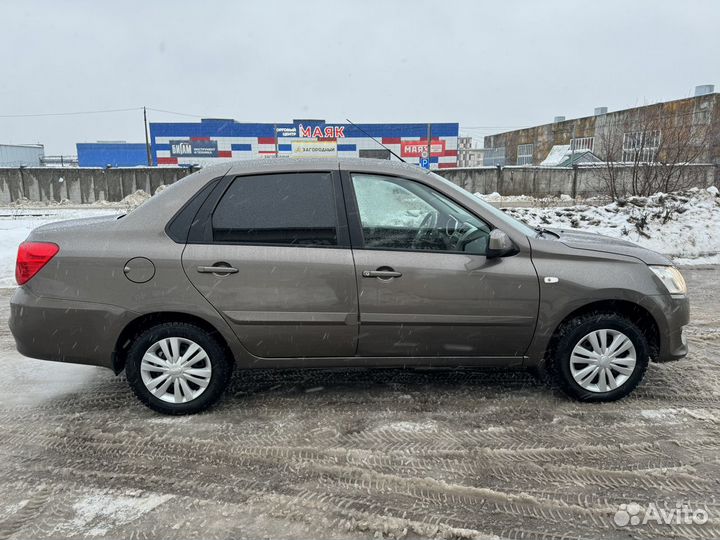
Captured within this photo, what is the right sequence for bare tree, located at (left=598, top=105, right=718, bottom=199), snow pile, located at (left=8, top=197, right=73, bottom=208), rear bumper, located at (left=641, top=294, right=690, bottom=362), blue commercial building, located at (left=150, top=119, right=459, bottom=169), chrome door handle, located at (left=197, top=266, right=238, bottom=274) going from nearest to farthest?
chrome door handle, located at (left=197, top=266, right=238, bottom=274), rear bumper, located at (left=641, top=294, right=690, bottom=362), bare tree, located at (left=598, top=105, right=718, bottom=199), snow pile, located at (left=8, top=197, right=73, bottom=208), blue commercial building, located at (left=150, top=119, right=459, bottom=169)

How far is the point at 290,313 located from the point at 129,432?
1287 millimetres

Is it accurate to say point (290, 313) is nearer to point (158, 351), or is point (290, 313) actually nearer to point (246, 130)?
point (158, 351)

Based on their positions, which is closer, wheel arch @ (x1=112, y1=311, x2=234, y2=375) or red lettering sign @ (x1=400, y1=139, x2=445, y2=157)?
wheel arch @ (x1=112, y1=311, x2=234, y2=375)

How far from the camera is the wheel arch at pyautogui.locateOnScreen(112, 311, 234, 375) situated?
138 inches

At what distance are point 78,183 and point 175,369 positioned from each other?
1771 cm

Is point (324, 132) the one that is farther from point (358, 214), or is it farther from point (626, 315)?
point (626, 315)

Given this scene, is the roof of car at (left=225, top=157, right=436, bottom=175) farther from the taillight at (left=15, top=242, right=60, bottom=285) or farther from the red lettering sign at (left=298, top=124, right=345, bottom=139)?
the red lettering sign at (left=298, top=124, right=345, bottom=139)

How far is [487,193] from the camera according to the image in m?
18.7

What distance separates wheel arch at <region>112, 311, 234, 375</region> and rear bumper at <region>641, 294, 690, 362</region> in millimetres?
2933

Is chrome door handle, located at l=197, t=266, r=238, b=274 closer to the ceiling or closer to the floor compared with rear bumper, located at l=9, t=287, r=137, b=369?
closer to the ceiling

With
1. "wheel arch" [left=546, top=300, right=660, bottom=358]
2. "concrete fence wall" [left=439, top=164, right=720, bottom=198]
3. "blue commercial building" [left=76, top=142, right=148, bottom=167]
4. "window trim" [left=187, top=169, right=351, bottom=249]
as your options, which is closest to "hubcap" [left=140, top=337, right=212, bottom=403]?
"window trim" [left=187, top=169, right=351, bottom=249]

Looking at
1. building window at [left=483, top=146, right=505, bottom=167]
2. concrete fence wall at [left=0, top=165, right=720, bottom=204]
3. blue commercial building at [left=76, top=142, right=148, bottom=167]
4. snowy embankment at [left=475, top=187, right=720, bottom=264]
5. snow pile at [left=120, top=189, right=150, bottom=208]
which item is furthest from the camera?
A: building window at [left=483, top=146, right=505, bottom=167]

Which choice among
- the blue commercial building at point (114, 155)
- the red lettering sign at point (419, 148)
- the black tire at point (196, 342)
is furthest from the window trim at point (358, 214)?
the blue commercial building at point (114, 155)

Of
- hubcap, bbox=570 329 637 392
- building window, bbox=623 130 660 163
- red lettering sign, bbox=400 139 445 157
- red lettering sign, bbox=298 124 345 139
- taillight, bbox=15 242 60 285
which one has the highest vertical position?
red lettering sign, bbox=298 124 345 139
